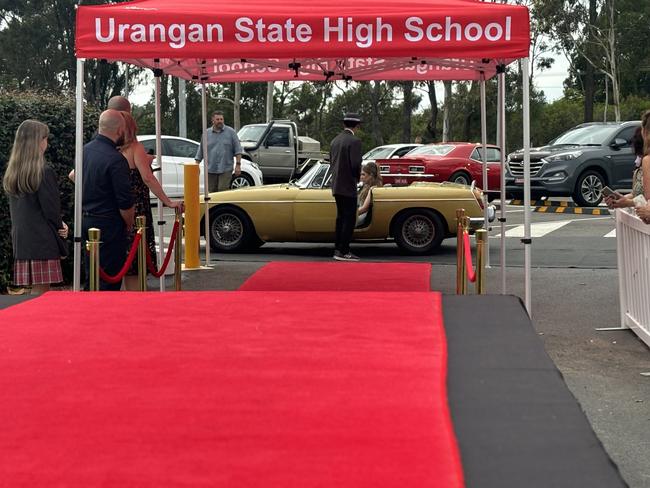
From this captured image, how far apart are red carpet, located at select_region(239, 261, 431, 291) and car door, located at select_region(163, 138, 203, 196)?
45.0 ft

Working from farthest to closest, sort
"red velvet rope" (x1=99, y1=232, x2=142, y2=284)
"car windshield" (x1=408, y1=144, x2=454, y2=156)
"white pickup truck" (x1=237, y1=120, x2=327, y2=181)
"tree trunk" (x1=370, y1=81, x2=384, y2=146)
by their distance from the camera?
"tree trunk" (x1=370, y1=81, x2=384, y2=146) → "white pickup truck" (x1=237, y1=120, x2=327, y2=181) → "car windshield" (x1=408, y1=144, x2=454, y2=156) → "red velvet rope" (x1=99, y1=232, x2=142, y2=284)

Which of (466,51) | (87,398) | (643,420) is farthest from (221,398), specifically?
(466,51)

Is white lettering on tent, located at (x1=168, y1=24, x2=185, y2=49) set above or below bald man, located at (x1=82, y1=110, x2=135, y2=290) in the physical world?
above

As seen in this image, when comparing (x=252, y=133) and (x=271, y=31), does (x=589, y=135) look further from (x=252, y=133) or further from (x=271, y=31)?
(x=271, y=31)

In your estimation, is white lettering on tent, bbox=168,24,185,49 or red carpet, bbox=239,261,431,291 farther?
red carpet, bbox=239,261,431,291

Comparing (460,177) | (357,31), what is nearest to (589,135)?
(460,177)

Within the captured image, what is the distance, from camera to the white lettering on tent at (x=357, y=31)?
8.86 m

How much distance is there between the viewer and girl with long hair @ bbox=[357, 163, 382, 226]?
49.0 ft

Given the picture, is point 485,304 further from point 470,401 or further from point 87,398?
point 87,398

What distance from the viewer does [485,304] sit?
20.7 ft

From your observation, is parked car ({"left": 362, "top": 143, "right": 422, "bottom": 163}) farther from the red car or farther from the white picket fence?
the white picket fence

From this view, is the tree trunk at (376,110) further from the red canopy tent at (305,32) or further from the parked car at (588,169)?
the red canopy tent at (305,32)

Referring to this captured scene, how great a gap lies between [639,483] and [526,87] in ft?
14.6

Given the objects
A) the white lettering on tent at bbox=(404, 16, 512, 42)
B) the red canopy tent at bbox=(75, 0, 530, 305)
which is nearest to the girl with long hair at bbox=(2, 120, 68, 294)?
the red canopy tent at bbox=(75, 0, 530, 305)
